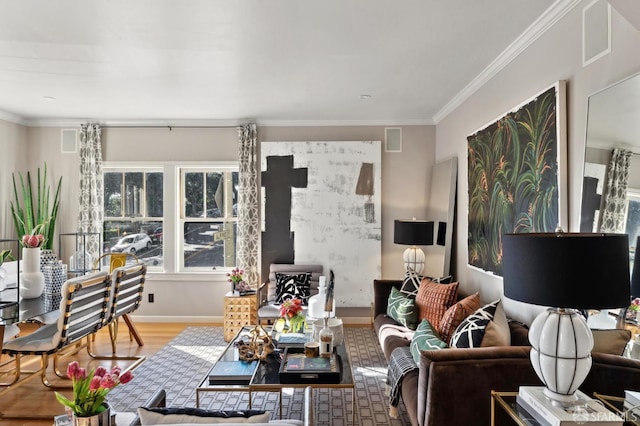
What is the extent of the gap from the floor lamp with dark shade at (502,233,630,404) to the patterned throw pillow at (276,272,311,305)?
11.0 ft

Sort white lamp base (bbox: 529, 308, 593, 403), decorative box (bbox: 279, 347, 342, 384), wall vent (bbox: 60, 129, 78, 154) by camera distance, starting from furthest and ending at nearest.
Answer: wall vent (bbox: 60, 129, 78, 154) < decorative box (bbox: 279, 347, 342, 384) < white lamp base (bbox: 529, 308, 593, 403)

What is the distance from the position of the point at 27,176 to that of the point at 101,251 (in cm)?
140

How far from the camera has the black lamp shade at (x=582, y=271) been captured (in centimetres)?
143

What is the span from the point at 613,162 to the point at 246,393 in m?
3.03

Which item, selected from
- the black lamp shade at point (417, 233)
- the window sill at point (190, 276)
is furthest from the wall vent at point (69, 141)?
the black lamp shade at point (417, 233)

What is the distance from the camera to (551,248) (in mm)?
1470

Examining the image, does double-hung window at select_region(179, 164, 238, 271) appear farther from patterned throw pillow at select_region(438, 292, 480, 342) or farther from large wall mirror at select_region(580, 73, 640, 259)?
large wall mirror at select_region(580, 73, 640, 259)

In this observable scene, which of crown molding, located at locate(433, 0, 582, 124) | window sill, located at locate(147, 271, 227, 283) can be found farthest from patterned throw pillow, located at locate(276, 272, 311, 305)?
crown molding, located at locate(433, 0, 582, 124)

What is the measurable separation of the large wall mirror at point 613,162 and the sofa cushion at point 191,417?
1.75 metres

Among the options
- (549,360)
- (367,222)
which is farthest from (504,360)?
(367,222)

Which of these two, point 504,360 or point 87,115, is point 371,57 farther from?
point 87,115

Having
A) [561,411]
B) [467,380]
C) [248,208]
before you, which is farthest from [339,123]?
[561,411]

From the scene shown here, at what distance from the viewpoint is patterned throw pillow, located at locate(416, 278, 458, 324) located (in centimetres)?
339

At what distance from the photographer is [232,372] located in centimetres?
258
